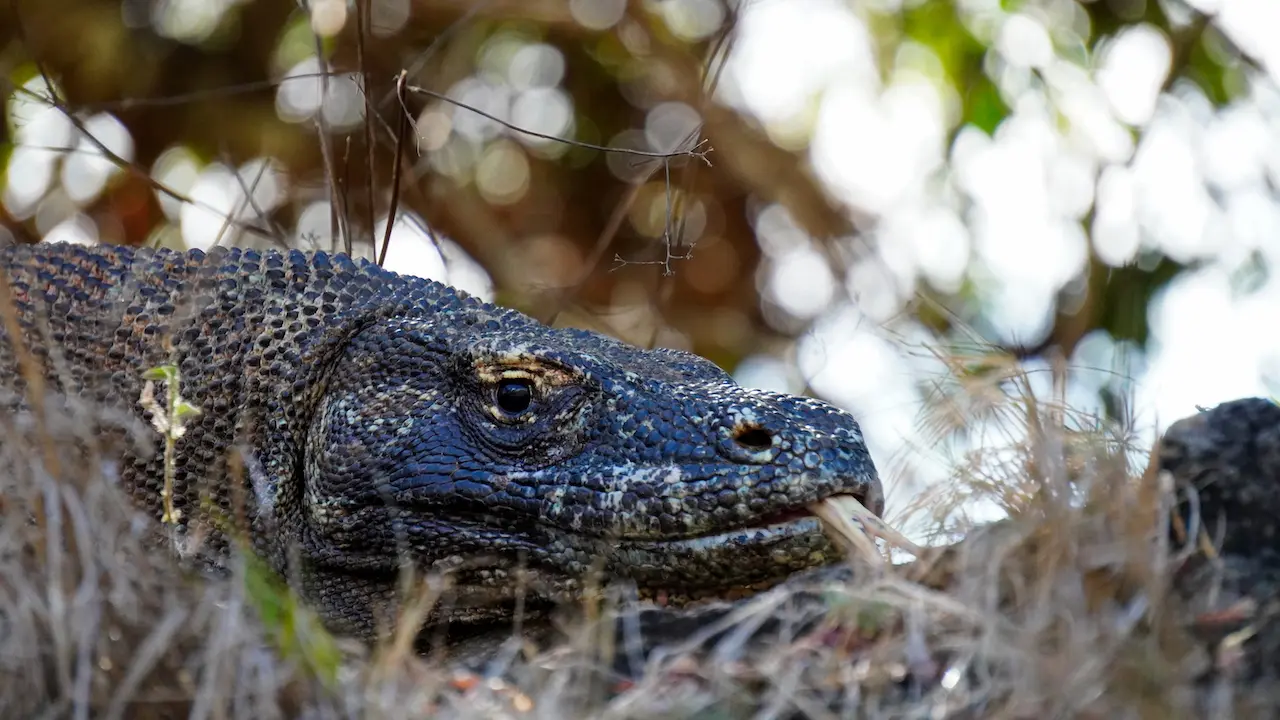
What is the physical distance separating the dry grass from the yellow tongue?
678mm

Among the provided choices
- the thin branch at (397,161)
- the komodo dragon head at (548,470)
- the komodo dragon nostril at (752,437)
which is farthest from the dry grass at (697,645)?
the thin branch at (397,161)

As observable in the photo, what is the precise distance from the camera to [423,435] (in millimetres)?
4574

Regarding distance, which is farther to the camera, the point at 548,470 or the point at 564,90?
the point at 564,90

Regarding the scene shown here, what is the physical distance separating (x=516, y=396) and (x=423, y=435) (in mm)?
292

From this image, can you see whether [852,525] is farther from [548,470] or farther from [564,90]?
[564,90]

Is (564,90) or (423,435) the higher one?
(564,90)

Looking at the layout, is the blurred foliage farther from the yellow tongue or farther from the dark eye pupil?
the yellow tongue

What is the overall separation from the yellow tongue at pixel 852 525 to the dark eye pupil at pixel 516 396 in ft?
3.06

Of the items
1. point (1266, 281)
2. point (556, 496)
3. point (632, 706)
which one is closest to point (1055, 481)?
point (632, 706)

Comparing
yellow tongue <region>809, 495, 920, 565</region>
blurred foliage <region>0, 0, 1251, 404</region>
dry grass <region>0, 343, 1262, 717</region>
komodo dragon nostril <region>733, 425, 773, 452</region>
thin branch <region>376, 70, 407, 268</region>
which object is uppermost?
blurred foliage <region>0, 0, 1251, 404</region>

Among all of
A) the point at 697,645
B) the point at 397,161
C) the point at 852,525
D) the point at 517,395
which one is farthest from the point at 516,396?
the point at 697,645

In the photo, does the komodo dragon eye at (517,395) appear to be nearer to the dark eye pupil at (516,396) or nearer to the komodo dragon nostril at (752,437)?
the dark eye pupil at (516,396)

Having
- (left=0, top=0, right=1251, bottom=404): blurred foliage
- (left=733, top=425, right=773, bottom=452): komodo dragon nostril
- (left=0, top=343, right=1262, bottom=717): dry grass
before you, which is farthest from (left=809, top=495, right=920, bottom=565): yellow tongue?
(left=0, top=0, right=1251, bottom=404): blurred foliage

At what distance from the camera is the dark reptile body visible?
13.6ft
